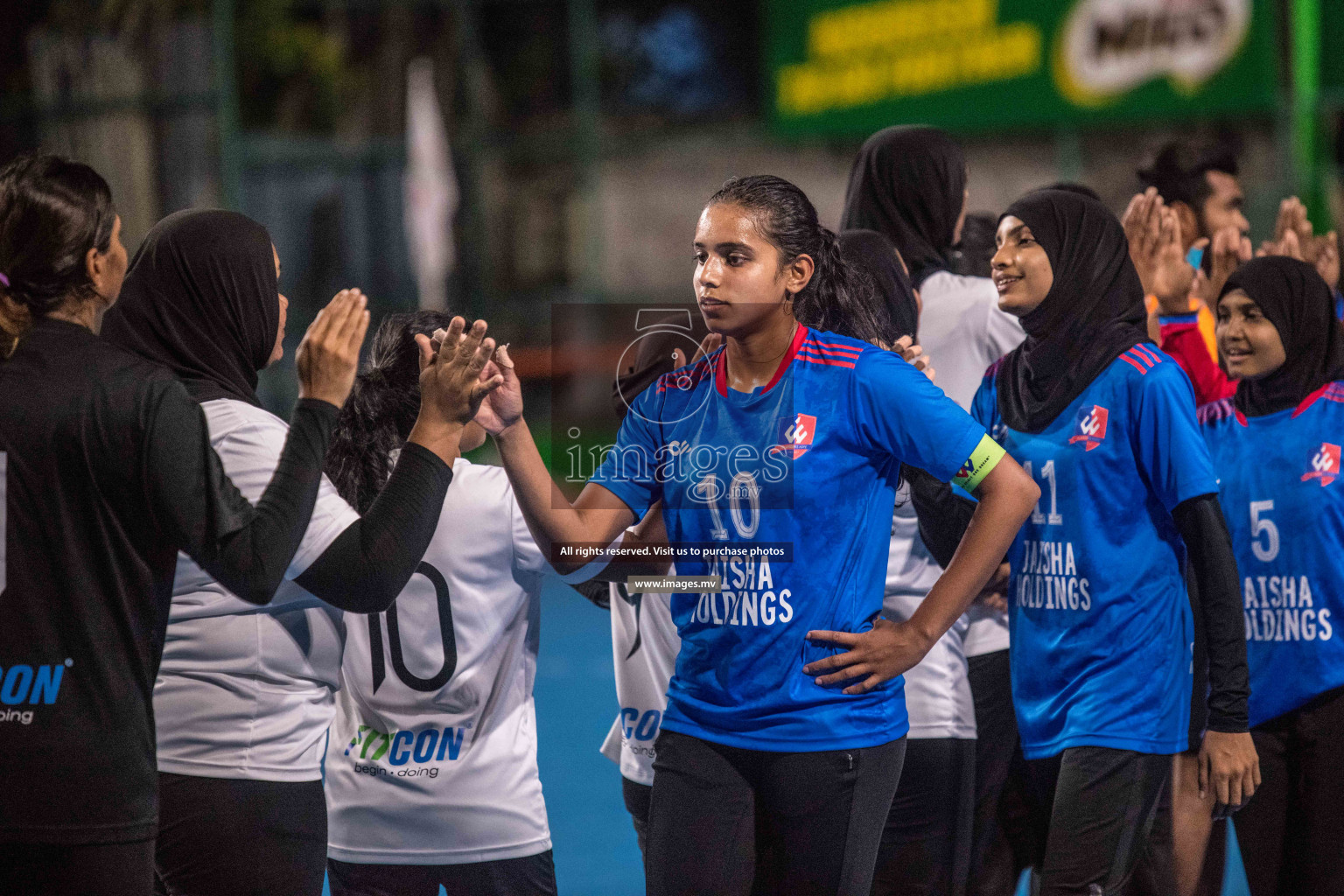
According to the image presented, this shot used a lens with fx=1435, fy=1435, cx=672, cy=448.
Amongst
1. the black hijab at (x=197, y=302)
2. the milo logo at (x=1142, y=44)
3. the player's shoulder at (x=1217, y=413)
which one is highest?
the milo logo at (x=1142, y=44)

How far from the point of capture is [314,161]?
15.3m

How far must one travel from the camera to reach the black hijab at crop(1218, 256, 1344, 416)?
13.0ft

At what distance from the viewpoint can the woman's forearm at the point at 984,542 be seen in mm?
2844

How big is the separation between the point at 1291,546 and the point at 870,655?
5.50 ft

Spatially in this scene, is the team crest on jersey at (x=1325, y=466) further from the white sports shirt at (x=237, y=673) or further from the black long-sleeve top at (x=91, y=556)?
the black long-sleeve top at (x=91, y=556)

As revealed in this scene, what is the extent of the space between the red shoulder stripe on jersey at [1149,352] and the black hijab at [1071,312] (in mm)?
21

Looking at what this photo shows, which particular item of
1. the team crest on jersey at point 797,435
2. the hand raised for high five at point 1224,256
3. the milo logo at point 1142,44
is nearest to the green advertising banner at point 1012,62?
the milo logo at point 1142,44

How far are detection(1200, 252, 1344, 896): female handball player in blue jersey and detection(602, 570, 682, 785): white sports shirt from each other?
152 centimetres

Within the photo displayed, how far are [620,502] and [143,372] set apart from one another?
1.07m

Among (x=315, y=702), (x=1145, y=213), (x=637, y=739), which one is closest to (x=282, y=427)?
(x=315, y=702)

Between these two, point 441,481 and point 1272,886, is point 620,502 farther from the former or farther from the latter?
point 1272,886

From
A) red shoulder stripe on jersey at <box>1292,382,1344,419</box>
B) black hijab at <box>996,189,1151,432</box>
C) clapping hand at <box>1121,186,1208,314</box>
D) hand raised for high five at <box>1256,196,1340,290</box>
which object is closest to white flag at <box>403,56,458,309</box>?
hand raised for high five at <box>1256,196,1340,290</box>

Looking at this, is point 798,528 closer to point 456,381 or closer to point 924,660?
point 456,381

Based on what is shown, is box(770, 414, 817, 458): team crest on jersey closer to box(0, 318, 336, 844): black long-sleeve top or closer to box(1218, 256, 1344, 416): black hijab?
box(0, 318, 336, 844): black long-sleeve top
